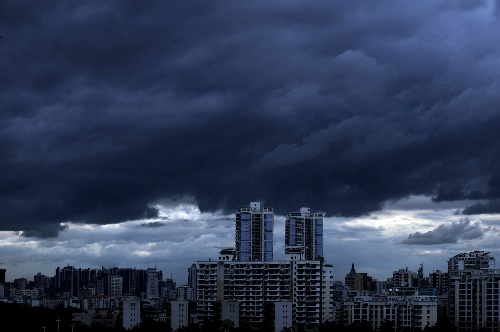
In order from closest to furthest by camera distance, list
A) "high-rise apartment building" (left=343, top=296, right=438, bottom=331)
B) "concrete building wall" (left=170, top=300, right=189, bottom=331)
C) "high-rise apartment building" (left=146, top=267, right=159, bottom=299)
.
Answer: "concrete building wall" (left=170, top=300, right=189, bottom=331), "high-rise apartment building" (left=343, top=296, right=438, bottom=331), "high-rise apartment building" (left=146, top=267, right=159, bottom=299)

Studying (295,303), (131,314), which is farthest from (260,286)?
(131,314)

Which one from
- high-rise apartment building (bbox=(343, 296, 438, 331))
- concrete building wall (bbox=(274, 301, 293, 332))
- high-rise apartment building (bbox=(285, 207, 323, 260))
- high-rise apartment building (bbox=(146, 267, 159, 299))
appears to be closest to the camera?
concrete building wall (bbox=(274, 301, 293, 332))

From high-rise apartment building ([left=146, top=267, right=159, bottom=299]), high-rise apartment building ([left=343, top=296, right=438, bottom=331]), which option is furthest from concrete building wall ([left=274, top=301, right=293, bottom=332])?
high-rise apartment building ([left=146, top=267, right=159, bottom=299])

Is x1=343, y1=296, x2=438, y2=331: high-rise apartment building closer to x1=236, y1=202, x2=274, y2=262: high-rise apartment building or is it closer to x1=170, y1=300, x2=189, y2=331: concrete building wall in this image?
x1=236, y1=202, x2=274, y2=262: high-rise apartment building

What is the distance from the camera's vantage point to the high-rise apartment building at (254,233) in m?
69.6

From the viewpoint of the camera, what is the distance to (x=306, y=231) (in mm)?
72938

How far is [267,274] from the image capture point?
59.4m

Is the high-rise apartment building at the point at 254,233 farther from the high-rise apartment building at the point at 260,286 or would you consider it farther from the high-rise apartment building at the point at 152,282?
the high-rise apartment building at the point at 152,282

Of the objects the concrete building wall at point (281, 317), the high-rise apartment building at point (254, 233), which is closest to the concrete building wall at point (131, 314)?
→ the concrete building wall at point (281, 317)

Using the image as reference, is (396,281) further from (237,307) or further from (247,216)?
(237,307)

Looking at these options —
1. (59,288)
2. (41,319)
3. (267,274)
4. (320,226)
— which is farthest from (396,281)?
(59,288)

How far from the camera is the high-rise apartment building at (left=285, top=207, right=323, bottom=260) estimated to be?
2849 inches

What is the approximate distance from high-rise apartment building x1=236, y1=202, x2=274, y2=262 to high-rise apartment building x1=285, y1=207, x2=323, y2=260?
2689 mm

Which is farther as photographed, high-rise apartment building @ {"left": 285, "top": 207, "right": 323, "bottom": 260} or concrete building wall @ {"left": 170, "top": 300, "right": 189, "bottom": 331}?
high-rise apartment building @ {"left": 285, "top": 207, "right": 323, "bottom": 260}
